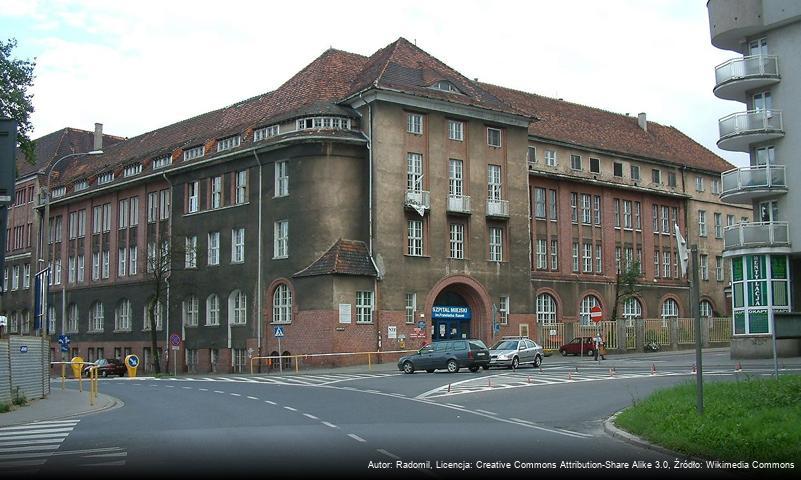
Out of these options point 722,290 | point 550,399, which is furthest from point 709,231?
point 550,399

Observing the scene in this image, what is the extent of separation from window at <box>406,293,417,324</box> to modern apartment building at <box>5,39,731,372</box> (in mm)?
222

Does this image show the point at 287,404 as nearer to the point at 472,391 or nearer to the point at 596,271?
the point at 472,391

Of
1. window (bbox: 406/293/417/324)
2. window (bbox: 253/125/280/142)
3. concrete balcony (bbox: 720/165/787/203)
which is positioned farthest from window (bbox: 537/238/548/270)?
window (bbox: 253/125/280/142)

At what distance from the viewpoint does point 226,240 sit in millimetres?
55625

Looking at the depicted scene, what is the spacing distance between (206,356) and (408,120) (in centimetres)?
1912

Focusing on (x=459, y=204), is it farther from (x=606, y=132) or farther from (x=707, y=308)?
(x=707, y=308)

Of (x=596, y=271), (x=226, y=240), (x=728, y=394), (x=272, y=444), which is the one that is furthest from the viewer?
(x=596, y=271)

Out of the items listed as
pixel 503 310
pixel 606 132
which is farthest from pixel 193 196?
pixel 606 132

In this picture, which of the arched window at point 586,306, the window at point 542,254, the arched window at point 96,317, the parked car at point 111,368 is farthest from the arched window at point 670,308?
the arched window at point 96,317

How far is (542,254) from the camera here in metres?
62.0

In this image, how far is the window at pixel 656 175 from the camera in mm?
70750

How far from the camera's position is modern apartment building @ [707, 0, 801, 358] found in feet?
141

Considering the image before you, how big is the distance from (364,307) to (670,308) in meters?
30.7

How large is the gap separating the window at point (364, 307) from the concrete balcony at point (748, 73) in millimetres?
20606
